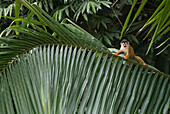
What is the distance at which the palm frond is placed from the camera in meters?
0.66

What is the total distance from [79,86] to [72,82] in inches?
1.1

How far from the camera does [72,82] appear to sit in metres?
0.72

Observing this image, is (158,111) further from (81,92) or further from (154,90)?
(81,92)

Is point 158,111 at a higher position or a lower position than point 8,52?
lower

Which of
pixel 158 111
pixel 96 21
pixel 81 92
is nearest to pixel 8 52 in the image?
pixel 81 92

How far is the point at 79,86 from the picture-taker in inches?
28.0

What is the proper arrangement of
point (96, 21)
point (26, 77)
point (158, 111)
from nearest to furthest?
1. point (158, 111)
2. point (26, 77)
3. point (96, 21)

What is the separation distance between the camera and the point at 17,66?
835 millimetres

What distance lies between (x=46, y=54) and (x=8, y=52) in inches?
6.2

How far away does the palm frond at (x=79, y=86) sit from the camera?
25.9 inches

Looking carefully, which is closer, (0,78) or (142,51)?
(0,78)

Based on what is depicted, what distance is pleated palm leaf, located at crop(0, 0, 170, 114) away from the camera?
660 millimetres

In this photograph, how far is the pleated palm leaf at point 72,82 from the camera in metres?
0.66

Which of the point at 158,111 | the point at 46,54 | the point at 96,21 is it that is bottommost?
the point at 158,111
